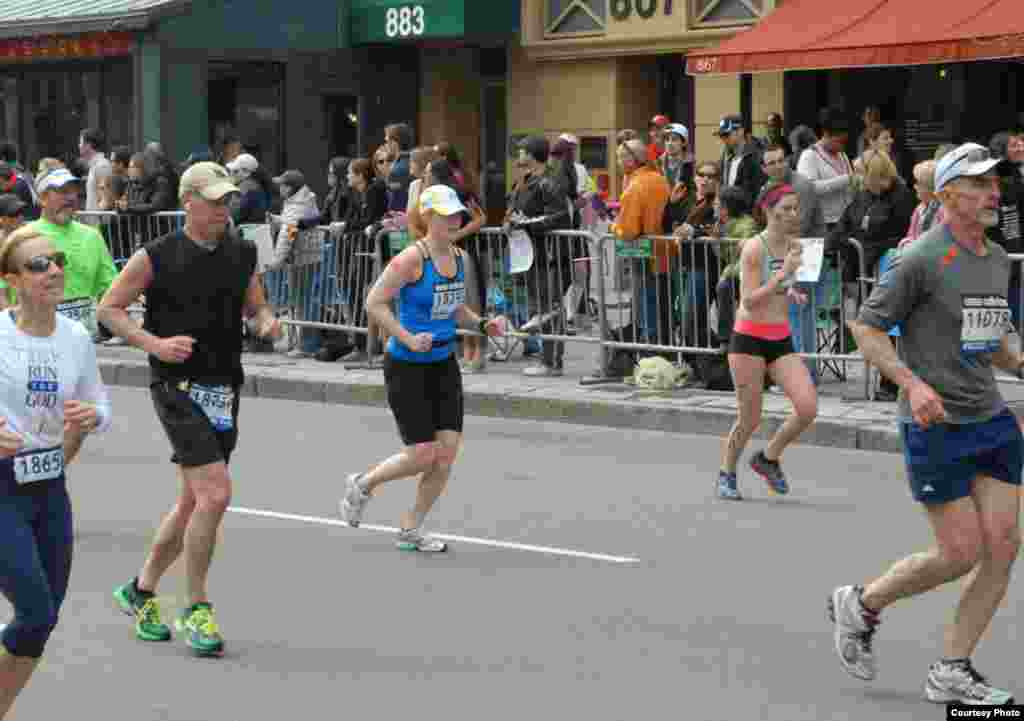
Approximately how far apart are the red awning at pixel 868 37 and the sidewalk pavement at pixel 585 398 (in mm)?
4471

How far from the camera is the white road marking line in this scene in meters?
9.54

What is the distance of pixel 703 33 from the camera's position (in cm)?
2314

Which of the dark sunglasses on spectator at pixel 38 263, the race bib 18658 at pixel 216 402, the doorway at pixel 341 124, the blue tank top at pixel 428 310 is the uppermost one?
the doorway at pixel 341 124

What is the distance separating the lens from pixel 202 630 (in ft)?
24.8

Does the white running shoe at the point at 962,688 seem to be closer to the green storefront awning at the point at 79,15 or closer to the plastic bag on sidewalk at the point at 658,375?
the plastic bag on sidewalk at the point at 658,375

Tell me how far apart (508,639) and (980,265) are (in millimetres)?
2354

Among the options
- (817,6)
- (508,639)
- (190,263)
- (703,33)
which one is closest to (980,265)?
(508,639)

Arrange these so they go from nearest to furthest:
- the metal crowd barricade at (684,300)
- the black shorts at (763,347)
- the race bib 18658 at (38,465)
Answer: the race bib 18658 at (38,465) < the black shorts at (763,347) < the metal crowd barricade at (684,300)

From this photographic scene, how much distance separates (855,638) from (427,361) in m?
3.23

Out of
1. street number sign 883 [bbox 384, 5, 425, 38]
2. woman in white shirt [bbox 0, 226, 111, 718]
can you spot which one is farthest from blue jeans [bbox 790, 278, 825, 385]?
street number sign 883 [bbox 384, 5, 425, 38]

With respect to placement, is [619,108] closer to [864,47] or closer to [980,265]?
[864,47]

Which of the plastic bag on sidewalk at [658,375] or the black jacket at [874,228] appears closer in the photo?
the black jacket at [874,228]

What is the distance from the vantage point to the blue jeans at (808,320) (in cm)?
1458

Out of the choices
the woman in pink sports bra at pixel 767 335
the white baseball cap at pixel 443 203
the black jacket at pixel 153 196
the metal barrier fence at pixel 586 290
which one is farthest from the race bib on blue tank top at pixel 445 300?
the black jacket at pixel 153 196
